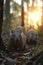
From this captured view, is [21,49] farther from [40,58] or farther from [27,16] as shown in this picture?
[27,16]

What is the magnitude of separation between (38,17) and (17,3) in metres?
3.14

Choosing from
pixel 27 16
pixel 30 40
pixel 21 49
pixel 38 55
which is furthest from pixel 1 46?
pixel 27 16

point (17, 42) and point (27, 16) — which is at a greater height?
point (17, 42)

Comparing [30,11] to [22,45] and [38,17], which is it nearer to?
[38,17]

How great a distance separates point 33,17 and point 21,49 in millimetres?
22435

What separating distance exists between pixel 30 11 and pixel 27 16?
173cm

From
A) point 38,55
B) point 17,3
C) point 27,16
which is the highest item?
point 38,55

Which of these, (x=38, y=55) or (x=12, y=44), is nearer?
(x=38, y=55)

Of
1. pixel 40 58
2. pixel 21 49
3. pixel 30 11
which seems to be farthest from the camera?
pixel 30 11

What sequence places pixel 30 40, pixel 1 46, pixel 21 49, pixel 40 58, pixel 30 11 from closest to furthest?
pixel 40 58, pixel 1 46, pixel 21 49, pixel 30 40, pixel 30 11

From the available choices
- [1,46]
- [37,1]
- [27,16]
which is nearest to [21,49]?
[1,46]

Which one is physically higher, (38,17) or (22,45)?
(22,45)

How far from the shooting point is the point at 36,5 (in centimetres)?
3266

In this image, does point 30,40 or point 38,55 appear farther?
point 30,40
